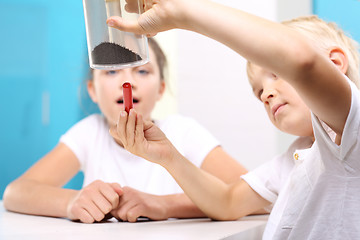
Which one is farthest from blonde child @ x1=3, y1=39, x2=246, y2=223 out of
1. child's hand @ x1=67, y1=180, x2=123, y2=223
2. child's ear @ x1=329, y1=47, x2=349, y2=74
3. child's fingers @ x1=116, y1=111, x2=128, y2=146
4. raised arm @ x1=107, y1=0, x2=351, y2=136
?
raised arm @ x1=107, y1=0, x2=351, y2=136

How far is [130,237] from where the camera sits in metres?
0.57

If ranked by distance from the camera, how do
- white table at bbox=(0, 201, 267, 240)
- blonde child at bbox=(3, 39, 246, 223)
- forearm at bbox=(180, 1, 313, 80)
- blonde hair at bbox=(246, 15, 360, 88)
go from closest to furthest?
forearm at bbox=(180, 1, 313, 80) < white table at bbox=(0, 201, 267, 240) < blonde hair at bbox=(246, 15, 360, 88) < blonde child at bbox=(3, 39, 246, 223)

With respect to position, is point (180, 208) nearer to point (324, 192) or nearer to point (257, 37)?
point (324, 192)

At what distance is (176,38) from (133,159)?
0.57 metres

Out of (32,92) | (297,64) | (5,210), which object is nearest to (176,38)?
(32,92)

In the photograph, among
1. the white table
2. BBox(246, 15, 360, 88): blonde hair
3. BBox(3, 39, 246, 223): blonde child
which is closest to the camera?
the white table

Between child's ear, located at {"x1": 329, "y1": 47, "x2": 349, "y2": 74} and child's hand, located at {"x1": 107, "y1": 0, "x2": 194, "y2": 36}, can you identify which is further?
child's ear, located at {"x1": 329, "y1": 47, "x2": 349, "y2": 74}

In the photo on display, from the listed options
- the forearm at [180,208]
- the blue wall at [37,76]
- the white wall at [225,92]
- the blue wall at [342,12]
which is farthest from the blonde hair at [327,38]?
the blue wall at [37,76]

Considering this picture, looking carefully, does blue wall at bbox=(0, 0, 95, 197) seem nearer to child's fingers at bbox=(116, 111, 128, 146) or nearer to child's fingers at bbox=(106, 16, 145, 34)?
child's fingers at bbox=(116, 111, 128, 146)

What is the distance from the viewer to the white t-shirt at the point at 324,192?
50cm

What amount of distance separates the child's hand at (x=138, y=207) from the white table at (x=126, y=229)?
0.07 ft

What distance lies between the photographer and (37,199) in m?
0.85

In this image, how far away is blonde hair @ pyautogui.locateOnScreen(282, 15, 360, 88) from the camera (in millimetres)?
712

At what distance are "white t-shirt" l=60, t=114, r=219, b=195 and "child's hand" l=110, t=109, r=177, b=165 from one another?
0.46 m
